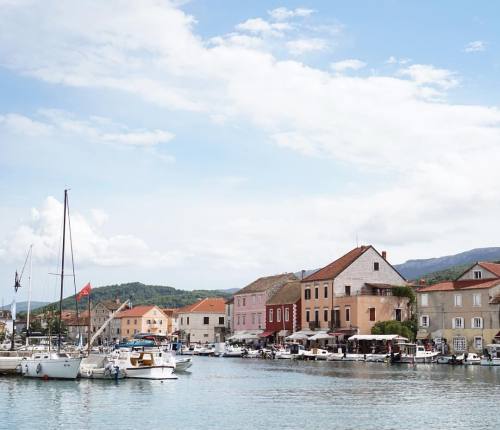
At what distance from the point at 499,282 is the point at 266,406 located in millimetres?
49897

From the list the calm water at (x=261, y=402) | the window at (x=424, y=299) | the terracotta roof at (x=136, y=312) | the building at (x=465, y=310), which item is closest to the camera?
the calm water at (x=261, y=402)

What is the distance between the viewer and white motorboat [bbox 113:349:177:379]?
55.6m

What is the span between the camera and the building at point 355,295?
9769 cm

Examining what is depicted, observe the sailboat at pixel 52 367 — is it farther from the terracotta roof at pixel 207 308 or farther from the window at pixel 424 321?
the terracotta roof at pixel 207 308

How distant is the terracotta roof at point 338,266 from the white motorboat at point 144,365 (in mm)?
47172

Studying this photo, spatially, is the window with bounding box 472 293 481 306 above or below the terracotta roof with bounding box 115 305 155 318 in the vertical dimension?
below

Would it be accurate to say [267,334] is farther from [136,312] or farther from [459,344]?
[136,312]

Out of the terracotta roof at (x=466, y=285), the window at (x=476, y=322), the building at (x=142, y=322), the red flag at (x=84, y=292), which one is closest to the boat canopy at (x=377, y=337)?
the terracotta roof at (x=466, y=285)

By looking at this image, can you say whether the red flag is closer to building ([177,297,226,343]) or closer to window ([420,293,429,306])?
window ([420,293,429,306])

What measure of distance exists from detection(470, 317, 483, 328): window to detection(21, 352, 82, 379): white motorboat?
4585 cm

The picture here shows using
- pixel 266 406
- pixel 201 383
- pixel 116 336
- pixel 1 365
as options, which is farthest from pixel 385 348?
pixel 116 336

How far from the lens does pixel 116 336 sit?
17625cm

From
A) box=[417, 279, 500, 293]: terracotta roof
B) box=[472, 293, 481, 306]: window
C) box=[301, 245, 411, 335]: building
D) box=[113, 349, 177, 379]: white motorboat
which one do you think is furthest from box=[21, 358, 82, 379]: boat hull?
box=[301, 245, 411, 335]: building

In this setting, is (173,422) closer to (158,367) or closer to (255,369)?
(158,367)
